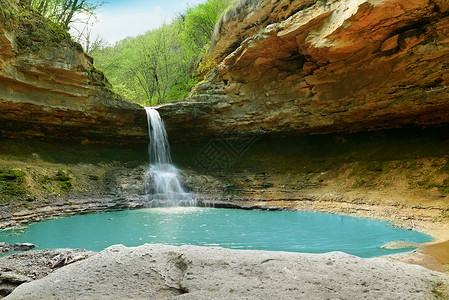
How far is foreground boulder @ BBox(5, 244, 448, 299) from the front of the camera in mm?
1910

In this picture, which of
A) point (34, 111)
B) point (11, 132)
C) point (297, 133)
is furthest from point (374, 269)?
point (11, 132)

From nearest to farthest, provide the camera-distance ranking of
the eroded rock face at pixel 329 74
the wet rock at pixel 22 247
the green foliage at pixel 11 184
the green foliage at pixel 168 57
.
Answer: the wet rock at pixel 22 247, the eroded rock face at pixel 329 74, the green foliage at pixel 11 184, the green foliage at pixel 168 57

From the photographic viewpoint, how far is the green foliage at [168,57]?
66.8ft

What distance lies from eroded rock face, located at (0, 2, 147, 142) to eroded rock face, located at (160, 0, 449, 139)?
3.23 meters

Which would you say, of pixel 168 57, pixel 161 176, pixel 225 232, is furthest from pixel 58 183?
pixel 168 57

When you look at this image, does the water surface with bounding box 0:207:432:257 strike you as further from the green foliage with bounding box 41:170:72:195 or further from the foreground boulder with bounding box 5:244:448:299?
the foreground boulder with bounding box 5:244:448:299

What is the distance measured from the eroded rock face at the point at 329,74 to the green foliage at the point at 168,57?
208 inches

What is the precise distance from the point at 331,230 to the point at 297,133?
331 inches

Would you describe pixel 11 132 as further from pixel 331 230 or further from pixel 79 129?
pixel 331 230

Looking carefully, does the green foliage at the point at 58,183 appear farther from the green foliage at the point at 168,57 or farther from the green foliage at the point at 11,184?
the green foliage at the point at 168,57

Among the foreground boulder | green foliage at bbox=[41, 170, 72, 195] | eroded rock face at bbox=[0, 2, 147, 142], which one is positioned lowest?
green foliage at bbox=[41, 170, 72, 195]

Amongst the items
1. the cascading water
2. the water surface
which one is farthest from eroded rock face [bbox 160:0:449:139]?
the water surface

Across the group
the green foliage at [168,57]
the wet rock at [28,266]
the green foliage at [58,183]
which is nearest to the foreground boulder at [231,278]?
the wet rock at [28,266]

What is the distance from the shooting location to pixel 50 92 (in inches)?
440
